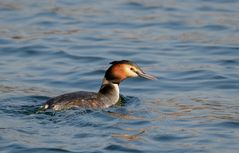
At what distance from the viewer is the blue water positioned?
1021 cm

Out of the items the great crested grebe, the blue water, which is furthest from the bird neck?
the blue water

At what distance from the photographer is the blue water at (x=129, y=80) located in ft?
33.5

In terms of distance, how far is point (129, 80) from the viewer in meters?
14.3

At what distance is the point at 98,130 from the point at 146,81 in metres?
3.66

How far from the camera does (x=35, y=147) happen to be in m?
9.76

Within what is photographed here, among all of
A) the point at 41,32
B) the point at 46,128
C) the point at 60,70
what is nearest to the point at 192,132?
the point at 46,128

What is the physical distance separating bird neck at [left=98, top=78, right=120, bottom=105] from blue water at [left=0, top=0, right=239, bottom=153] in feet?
0.59

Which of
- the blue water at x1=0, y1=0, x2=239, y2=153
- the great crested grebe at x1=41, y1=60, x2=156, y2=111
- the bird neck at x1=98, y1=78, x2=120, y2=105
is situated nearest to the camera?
the blue water at x1=0, y1=0, x2=239, y2=153

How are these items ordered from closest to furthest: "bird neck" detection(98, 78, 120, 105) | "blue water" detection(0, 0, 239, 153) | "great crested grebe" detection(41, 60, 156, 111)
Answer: "blue water" detection(0, 0, 239, 153) < "great crested grebe" detection(41, 60, 156, 111) < "bird neck" detection(98, 78, 120, 105)

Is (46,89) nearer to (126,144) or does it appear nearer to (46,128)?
(46,128)

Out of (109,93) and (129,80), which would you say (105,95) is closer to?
(109,93)

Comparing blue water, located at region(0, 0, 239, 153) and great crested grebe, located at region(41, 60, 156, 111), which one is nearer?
blue water, located at region(0, 0, 239, 153)

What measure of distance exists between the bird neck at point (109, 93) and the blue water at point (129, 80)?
18 centimetres

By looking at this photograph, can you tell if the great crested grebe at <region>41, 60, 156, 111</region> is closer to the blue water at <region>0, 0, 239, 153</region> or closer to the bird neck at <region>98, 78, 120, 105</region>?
the bird neck at <region>98, 78, 120, 105</region>
